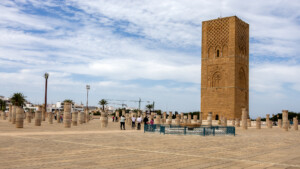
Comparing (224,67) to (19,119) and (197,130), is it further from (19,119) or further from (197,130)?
(19,119)

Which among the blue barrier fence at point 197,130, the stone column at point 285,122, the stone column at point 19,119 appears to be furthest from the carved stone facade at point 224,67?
the stone column at point 19,119

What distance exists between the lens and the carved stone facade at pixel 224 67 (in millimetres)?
57094

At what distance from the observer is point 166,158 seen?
8039 millimetres

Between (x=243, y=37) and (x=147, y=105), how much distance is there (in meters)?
56.0

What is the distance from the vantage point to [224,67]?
58.1 m

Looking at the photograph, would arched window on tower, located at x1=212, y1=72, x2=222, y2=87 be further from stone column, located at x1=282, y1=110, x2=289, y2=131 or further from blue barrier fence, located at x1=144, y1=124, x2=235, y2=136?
blue barrier fence, located at x1=144, y1=124, x2=235, y2=136

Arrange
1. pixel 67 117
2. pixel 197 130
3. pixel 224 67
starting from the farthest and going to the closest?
1. pixel 224 67
2. pixel 67 117
3. pixel 197 130

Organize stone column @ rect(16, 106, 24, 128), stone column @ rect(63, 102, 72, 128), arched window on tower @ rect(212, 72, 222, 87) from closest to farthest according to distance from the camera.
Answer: stone column @ rect(16, 106, 24, 128), stone column @ rect(63, 102, 72, 128), arched window on tower @ rect(212, 72, 222, 87)

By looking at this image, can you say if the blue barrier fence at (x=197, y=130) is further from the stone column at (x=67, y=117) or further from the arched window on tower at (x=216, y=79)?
the arched window on tower at (x=216, y=79)

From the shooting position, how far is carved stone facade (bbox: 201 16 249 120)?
57.1m

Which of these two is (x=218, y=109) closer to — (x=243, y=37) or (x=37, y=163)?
(x=243, y=37)

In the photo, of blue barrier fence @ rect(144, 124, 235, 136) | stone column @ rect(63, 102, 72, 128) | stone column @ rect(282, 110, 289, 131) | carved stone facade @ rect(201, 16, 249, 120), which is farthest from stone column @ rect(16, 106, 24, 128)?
carved stone facade @ rect(201, 16, 249, 120)

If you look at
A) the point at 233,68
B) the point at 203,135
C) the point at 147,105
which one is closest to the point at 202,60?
the point at 233,68

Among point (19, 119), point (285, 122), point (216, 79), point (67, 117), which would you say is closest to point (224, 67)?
point (216, 79)
